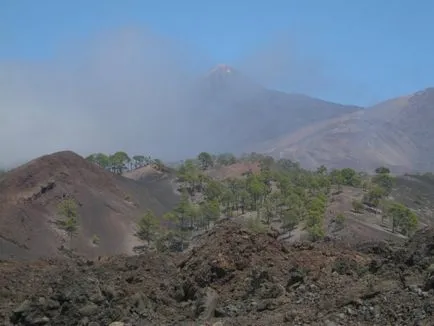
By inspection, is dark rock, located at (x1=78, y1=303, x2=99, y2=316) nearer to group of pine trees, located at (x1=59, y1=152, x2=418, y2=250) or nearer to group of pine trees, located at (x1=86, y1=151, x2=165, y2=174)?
group of pine trees, located at (x1=59, y1=152, x2=418, y2=250)

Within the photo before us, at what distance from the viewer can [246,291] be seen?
758 inches

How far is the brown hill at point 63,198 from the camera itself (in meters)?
77.0

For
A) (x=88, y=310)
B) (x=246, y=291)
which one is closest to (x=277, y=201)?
(x=246, y=291)

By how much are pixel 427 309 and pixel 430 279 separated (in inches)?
62.9

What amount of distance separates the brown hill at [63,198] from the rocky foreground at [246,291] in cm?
4551

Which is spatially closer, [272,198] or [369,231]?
[369,231]

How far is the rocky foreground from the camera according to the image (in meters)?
14.5

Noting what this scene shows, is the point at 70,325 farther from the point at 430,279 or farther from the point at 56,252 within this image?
the point at 56,252

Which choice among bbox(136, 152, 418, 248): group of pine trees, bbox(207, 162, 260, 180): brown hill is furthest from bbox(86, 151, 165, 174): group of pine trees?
bbox(136, 152, 418, 248): group of pine trees

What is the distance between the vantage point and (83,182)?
4028 inches

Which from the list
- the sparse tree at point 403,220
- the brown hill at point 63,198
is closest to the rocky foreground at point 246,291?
the brown hill at point 63,198

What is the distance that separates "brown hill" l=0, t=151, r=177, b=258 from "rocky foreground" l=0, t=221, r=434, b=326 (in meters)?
45.5

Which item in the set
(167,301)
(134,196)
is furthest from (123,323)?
(134,196)

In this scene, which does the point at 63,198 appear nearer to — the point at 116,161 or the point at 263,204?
the point at 263,204
